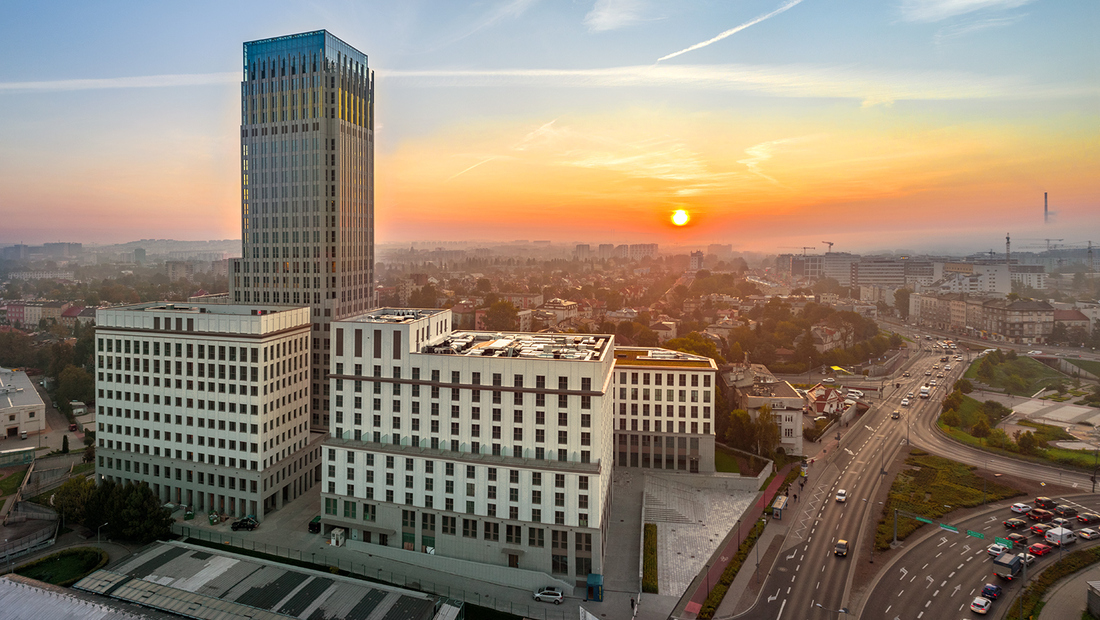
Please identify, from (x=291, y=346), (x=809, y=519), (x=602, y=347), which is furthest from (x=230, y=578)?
(x=809, y=519)

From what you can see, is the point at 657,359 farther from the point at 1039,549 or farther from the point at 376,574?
the point at 376,574

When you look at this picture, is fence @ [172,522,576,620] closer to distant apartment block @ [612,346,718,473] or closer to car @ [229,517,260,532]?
car @ [229,517,260,532]

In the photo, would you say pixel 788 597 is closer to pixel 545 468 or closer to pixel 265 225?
pixel 545 468

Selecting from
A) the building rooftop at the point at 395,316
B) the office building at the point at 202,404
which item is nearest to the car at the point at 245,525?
the office building at the point at 202,404

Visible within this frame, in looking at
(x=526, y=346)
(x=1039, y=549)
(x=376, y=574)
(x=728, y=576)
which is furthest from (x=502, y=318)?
(x=1039, y=549)

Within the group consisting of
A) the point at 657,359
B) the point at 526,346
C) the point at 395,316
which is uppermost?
the point at 395,316

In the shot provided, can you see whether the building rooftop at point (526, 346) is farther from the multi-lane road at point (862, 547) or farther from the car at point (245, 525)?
the multi-lane road at point (862, 547)

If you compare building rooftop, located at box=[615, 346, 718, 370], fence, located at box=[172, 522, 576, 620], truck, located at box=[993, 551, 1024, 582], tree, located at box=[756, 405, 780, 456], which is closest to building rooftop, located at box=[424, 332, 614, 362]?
building rooftop, located at box=[615, 346, 718, 370]
